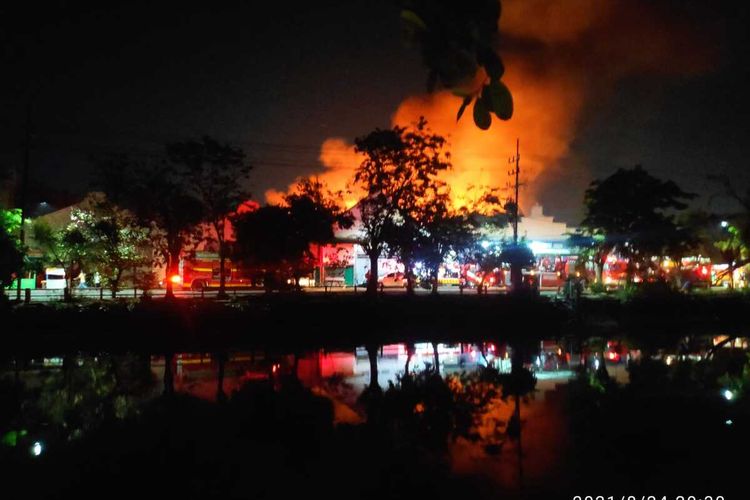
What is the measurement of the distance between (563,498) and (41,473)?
19.9 feet

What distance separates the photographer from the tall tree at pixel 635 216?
32625mm

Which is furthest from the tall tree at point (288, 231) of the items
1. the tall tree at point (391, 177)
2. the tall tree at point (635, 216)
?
the tall tree at point (635, 216)

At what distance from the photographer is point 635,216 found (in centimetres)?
3322

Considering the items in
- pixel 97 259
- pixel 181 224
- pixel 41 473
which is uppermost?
pixel 181 224

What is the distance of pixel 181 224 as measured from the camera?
1034 inches

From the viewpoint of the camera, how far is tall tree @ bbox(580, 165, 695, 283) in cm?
3262

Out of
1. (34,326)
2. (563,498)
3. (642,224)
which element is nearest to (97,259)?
(34,326)

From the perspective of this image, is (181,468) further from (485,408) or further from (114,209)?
(114,209)
